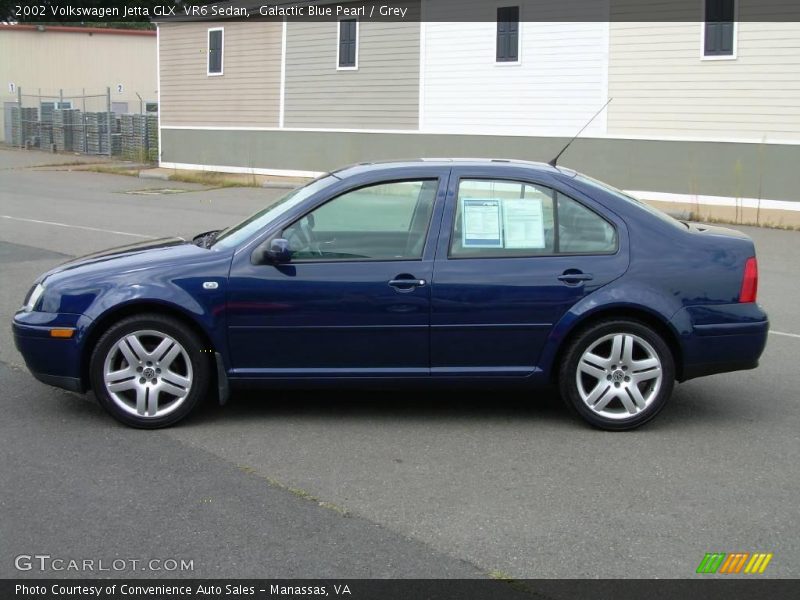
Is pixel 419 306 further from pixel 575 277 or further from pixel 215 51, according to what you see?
pixel 215 51

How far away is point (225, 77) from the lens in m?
30.3

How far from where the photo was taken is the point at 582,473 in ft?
17.2

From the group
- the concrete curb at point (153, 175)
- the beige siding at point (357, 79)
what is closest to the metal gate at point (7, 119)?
the concrete curb at point (153, 175)

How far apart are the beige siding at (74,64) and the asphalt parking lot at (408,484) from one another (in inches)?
1574

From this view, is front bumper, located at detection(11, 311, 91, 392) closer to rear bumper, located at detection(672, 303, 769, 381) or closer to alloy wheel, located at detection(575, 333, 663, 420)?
alloy wheel, located at detection(575, 333, 663, 420)

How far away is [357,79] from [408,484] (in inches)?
921

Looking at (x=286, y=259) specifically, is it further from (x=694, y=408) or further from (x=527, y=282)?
(x=694, y=408)

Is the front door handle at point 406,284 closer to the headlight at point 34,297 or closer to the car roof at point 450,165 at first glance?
the car roof at point 450,165

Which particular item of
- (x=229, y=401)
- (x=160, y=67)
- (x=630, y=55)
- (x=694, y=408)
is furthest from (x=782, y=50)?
(x=160, y=67)

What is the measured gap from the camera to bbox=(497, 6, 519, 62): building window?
24109mm

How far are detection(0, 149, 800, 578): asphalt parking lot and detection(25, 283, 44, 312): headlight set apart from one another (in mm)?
683

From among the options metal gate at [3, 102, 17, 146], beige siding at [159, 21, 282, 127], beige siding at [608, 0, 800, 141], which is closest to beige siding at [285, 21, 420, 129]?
beige siding at [159, 21, 282, 127]

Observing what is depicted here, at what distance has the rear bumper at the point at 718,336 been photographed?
19.2 feet

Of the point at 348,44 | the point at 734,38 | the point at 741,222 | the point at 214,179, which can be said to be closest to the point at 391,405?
the point at 741,222
